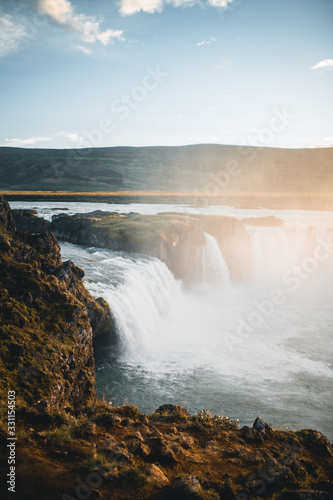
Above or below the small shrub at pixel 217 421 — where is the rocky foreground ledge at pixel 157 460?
above

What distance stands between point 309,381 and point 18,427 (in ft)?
56.8

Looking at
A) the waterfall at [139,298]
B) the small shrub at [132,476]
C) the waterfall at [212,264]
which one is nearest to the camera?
the small shrub at [132,476]

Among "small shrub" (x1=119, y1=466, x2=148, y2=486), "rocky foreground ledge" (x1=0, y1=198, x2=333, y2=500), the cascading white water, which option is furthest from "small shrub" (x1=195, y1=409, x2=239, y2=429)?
the cascading white water

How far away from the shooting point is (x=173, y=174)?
Result: 174 m

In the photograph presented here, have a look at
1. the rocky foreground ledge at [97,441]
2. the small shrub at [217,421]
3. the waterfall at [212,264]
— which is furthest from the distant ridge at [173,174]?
the small shrub at [217,421]

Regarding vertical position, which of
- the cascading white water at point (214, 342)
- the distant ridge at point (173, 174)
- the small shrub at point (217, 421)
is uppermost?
the distant ridge at point (173, 174)

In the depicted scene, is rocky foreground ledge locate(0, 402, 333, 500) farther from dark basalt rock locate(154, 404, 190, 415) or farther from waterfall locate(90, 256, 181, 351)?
waterfall locate(90, 256, 181, 351)

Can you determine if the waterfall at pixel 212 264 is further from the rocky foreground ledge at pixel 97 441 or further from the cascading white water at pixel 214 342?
the rocky foreground ledge at pixel 97 441

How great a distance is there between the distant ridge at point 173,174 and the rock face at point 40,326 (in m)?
125

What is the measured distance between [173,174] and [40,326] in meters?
169

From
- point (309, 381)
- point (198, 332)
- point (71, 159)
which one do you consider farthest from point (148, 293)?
point (71, 159)

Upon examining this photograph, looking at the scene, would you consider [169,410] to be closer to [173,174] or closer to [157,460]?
[157,460]

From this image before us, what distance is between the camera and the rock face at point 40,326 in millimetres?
9547

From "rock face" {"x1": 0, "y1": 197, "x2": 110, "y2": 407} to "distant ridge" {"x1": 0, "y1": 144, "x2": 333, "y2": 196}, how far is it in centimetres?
12530
